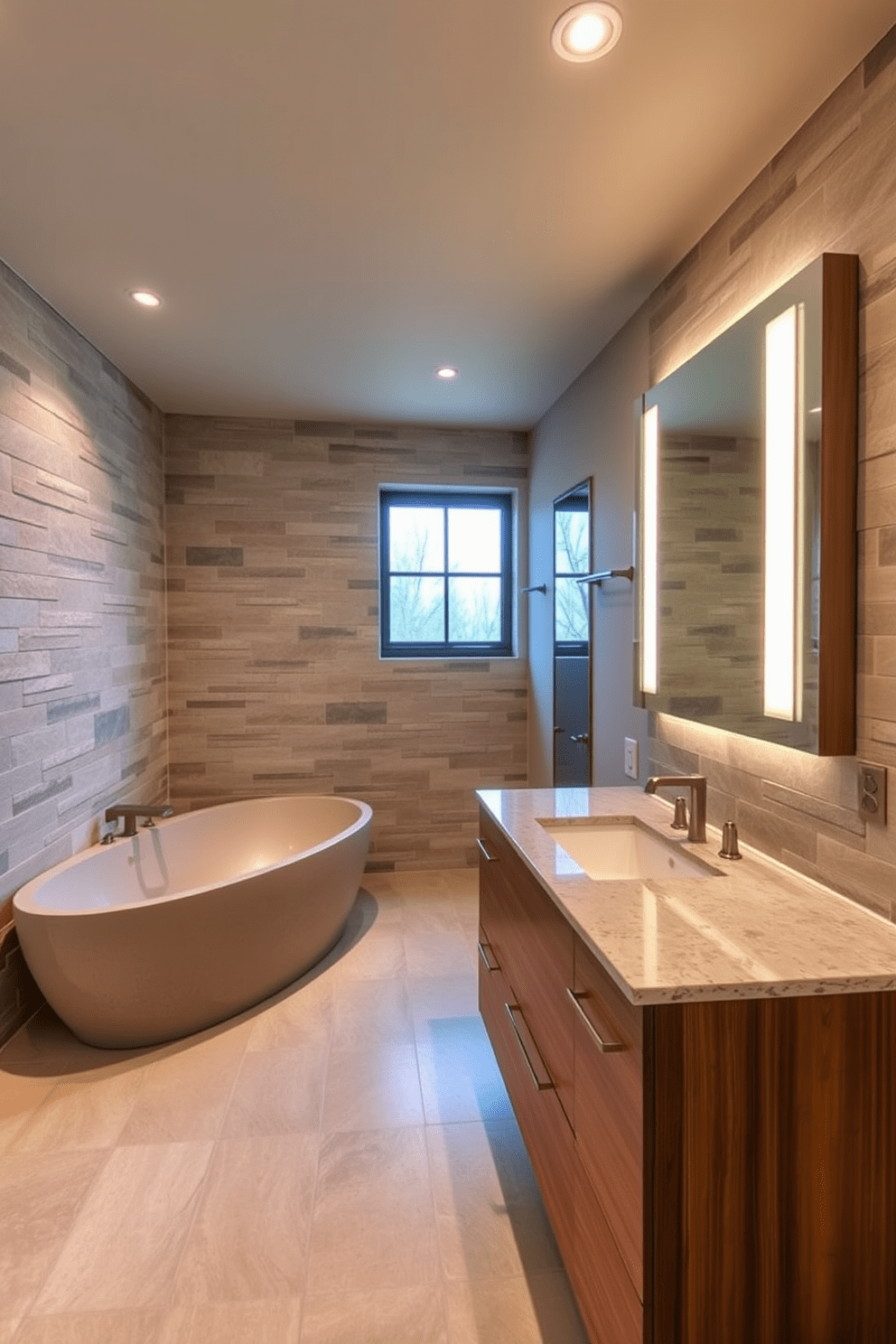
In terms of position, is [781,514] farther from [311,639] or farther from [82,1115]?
[311,639]

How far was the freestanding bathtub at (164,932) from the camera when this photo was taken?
85.4 inches

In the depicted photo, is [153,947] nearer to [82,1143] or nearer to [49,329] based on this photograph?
[82,1143]

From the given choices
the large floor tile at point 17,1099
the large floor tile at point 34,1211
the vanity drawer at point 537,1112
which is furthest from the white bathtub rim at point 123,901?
the vanity drawer at point 537,1112

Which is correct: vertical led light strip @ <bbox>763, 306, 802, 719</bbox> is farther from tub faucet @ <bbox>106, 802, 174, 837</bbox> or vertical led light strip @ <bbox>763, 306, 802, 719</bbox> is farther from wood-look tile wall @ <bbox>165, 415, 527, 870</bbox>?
wood-look tile wall @ <bbox>165, 415, 527, 870</bbox>

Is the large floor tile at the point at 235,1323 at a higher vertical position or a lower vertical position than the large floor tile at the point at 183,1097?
lower

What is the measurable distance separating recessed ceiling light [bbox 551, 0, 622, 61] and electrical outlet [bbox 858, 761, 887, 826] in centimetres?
145

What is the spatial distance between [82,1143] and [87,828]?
3.92 feet

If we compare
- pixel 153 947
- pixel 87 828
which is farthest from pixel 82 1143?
pixel 87 828

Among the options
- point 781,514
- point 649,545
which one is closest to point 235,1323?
point 781,514

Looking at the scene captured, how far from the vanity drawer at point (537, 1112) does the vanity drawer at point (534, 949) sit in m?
0.04

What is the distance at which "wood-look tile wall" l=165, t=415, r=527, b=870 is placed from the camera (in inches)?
148

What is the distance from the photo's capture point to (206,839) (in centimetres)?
351

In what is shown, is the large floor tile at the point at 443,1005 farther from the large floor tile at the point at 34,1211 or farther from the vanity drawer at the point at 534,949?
the large floor tile at the point at 34,1211

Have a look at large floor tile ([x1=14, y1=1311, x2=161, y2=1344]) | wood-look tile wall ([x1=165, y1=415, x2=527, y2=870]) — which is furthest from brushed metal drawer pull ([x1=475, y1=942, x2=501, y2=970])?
wood-look tile wall ([x1=165, y1=415, x2=527, y2=870])
